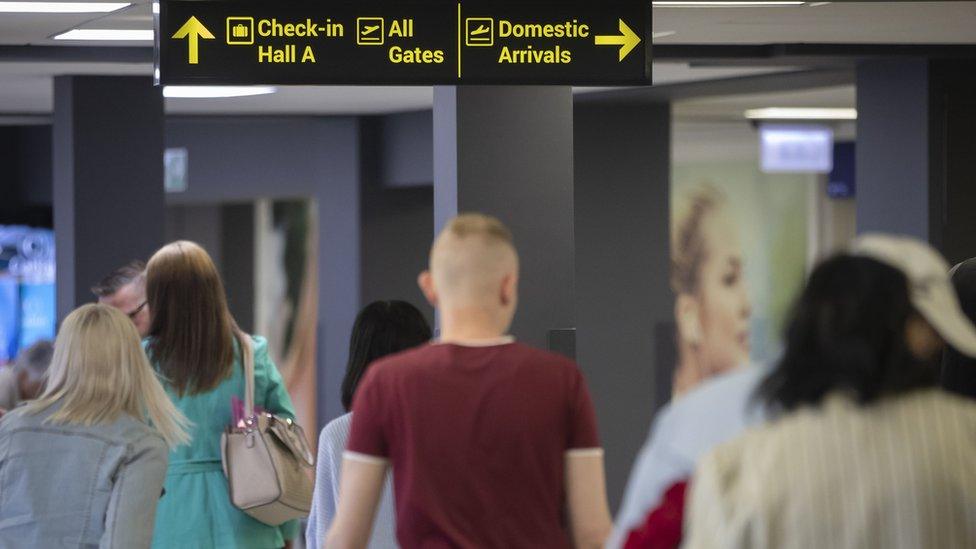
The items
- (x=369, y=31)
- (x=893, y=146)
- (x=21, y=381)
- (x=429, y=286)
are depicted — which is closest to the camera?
(x=429, y=286)

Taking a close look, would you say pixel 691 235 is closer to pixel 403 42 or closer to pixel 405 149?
pixel 405 149

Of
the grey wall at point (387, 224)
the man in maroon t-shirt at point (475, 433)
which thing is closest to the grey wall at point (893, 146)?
the grey wall at point (387, 224)

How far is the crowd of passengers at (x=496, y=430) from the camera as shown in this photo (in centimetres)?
213

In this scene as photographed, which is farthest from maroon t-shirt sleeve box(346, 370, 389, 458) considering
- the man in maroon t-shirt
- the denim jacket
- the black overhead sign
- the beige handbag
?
the black overhead sign

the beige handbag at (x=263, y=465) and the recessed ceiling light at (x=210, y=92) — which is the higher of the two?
the recessed ceiling light at (x=210, y=92)

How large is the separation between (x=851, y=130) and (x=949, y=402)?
42.5ft

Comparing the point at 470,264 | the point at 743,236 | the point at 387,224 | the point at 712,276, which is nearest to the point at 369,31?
the point at 470,264

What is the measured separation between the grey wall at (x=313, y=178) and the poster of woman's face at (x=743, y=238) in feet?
24.6

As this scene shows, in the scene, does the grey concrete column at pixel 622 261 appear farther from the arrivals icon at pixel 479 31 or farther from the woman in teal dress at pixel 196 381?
the woman in teal dress at pixel 196 381

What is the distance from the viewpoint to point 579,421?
3.17 meters

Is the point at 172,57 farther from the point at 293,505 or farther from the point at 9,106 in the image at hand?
the point at 9,106

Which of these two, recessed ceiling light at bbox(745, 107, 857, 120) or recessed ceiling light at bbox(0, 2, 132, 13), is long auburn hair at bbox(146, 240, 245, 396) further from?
recessed ceiling light at bbox(745, 107, 857, 120)

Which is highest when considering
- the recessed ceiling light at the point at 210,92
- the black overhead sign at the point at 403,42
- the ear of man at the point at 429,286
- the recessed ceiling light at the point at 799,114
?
the recessed ceiling light at the point at 799,114

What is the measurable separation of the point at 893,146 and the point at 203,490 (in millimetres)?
4444
